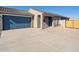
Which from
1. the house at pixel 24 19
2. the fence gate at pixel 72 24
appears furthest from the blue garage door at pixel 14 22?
the fence gate at pixel 72 24

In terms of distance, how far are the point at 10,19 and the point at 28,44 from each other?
196 inches

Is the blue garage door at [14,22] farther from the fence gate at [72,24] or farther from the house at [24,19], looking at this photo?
the fence gate at [72,24]

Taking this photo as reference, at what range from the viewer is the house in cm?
938

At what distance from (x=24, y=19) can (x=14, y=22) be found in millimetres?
1399

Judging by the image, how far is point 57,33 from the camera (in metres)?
8.57

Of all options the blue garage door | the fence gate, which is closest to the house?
the blue garage door

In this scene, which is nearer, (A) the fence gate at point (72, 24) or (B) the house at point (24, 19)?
(B) the house at point (24, 19)

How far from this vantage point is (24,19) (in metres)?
12.0

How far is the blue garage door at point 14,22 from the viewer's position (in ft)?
32.6

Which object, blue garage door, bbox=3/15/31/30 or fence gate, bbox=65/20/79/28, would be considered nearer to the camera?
fence gate, bbox=65/20/79/28

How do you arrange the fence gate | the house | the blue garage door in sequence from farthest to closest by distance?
the blue garage door
the fence gate
the house

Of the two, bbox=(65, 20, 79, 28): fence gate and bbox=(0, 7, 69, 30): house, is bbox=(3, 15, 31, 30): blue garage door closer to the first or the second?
bbox=(0, 7, 69, 30): house
